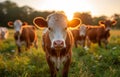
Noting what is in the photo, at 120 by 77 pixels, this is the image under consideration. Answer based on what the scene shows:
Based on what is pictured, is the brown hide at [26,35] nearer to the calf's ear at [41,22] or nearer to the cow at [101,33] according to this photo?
the cow at [101,33]

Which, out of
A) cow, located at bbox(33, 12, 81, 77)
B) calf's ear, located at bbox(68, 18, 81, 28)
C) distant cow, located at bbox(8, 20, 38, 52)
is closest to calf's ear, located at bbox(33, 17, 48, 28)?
cow, located at bbox(33, 12, 81, 77)

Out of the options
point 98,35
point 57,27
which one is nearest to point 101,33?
point 98,35

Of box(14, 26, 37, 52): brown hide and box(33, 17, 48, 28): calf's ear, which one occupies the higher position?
box(33, 17, 48, 28): calf's ear

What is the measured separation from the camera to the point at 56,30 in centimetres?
617

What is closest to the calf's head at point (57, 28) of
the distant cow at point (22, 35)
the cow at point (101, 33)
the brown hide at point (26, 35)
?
the distant cow at point (22, 35)

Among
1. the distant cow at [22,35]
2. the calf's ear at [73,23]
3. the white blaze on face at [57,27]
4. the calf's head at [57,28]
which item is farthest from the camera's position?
the distant cow at [22,35]

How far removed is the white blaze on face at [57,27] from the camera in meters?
6.07

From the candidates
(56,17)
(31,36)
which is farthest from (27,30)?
(56,17)

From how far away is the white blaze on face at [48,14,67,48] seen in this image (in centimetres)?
607

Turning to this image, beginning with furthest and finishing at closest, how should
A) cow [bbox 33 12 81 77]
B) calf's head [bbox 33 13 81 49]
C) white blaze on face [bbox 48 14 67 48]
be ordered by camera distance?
cow [bbox 33 12 81 77] < white blaze on face [bbox 48 14 67 48] < calf's head [bbox 33 13 81 49]

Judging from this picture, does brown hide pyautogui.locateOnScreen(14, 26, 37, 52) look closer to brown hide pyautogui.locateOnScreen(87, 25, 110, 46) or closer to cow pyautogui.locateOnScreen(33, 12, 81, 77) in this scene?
brown hide pyautogui.locateOnScreen(87, 25, 110, 46)

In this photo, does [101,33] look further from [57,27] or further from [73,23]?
[57,27]

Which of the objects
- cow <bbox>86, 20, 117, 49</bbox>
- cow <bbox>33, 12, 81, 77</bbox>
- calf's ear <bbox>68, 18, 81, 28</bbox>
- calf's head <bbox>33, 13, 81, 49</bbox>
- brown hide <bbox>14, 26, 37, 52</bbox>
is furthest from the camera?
cow <bbox>86, 20, 117, 49</bbox>

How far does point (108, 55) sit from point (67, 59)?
100 inches
